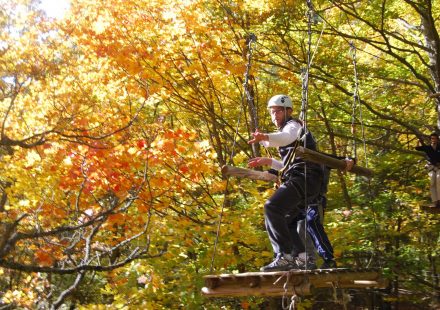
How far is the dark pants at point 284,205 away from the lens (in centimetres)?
471

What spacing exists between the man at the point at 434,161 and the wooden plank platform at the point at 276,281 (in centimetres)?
495

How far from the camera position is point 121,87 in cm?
988

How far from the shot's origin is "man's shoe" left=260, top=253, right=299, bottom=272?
459cm

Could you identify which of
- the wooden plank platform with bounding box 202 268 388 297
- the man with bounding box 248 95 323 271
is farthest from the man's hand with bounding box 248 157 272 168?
the wooden plank platform with bounding box 202 268 388 297

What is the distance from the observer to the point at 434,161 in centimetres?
934

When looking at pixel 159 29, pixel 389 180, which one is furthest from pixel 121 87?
pixel 389 180

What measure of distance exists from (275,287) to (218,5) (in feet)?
21.9

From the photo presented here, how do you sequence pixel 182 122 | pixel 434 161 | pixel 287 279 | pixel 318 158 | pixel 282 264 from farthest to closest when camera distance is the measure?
pixel 182 122, pixel 434 161, pixel 282 264, pixel 318 158, pixel 287 279

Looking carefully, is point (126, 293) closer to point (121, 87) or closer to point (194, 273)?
point (194, 273)

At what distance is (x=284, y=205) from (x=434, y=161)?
589cm

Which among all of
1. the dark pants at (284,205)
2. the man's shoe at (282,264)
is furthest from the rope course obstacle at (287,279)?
the dark pants at (284,205)

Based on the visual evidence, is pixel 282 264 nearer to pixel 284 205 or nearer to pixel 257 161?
pixel 284 205

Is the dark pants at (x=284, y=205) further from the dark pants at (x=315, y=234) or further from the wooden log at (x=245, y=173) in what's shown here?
the wooden log at (x=245, y=173)

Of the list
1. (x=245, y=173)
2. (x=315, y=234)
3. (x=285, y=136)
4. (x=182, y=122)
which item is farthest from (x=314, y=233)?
(x=182, y=122)
